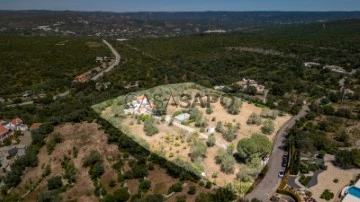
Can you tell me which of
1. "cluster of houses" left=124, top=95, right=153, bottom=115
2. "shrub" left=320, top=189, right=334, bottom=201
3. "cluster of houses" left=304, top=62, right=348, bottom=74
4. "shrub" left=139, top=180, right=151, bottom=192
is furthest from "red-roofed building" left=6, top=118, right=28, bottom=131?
"cluster of houses" left=304, top=62, right=348, bottom=74

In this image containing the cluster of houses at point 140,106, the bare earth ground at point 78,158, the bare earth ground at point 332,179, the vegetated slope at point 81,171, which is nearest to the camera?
the bare earth ground at point 332,179

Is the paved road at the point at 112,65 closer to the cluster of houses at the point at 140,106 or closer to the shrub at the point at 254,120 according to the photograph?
the cluster of houses at the point at 140,106

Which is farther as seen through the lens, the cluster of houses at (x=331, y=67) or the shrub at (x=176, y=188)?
the cluster of houses at (x=331, y=67)

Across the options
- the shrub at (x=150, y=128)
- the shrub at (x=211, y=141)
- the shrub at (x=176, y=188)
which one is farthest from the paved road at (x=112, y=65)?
the shrub at (x=176, y=188)

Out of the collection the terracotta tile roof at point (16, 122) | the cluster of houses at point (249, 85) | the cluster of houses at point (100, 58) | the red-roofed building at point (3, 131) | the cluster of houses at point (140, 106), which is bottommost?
the red-roofed building at point (3, 131)

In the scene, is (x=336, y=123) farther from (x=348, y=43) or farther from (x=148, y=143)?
(x=348, y=43)
